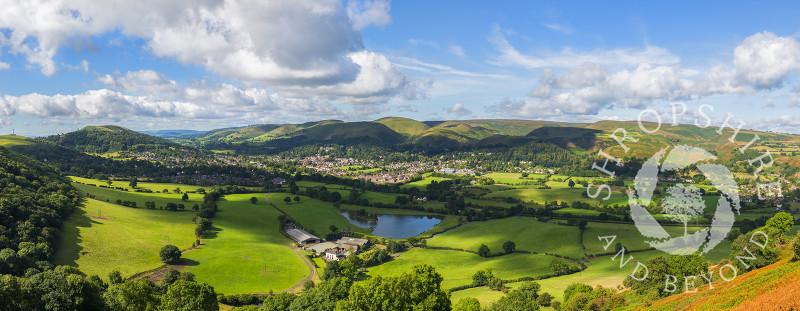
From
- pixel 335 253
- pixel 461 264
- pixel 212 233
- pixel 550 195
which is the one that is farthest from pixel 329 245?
pixel 550 195

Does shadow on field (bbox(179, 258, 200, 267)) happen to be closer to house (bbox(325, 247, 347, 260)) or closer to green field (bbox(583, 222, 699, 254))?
house (bbox(325, 247, 347, 260))

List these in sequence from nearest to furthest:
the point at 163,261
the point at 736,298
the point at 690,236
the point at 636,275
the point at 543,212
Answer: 1. the point at 736,298
2. the point at 636,275
3. the point at 163,261
4. the point at 690,236
5. the point at 543,212

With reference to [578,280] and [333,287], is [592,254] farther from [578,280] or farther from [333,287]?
[333,287]

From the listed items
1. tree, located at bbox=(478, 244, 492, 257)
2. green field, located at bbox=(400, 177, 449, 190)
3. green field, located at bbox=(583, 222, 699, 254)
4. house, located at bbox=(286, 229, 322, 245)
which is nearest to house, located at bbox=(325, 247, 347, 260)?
house, located at bbox=(286, 229, 322, 245)

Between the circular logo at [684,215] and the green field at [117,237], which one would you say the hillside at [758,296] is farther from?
the green field at [117,237]

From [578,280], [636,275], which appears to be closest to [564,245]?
[578,280]
